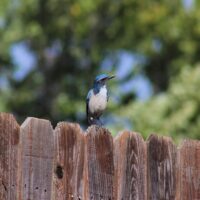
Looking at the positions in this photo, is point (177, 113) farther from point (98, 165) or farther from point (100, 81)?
point (98, 165)

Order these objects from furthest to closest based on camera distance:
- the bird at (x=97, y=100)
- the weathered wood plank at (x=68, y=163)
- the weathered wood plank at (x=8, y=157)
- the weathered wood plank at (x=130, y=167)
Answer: the bird at (x=97, y=100) < the weathered wood plank at (x=130, y=167) < the weathered wood plank at (x=68, y=163) < the weathered wood plank at (x=8, y=157)

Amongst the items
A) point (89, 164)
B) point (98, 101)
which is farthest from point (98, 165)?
point (98, 101)

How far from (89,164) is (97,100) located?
3.54 meters

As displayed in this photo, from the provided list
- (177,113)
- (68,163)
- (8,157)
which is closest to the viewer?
(8,157)

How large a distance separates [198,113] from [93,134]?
1362cm

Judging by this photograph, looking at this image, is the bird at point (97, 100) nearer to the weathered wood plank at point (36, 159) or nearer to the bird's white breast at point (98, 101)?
the bird's white breast at point (98, 101)

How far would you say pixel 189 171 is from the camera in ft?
17.7

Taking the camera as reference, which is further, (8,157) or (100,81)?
(100,81)

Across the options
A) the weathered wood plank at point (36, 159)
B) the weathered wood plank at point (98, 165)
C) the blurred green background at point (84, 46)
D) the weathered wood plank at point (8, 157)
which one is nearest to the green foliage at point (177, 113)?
the blurred green background at point (84, 46)

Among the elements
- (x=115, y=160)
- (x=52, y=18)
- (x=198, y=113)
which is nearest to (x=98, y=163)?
(x=115, y=160)

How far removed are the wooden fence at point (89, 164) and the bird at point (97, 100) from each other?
2.86 metres

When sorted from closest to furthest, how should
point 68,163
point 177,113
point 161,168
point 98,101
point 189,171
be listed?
point 68,163
point 161,168
point 189,171
point 98,101
point 177,113

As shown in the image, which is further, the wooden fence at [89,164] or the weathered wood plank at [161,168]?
the weathered wood plank at [161,168]

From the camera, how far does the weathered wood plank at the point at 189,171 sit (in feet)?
17.5
